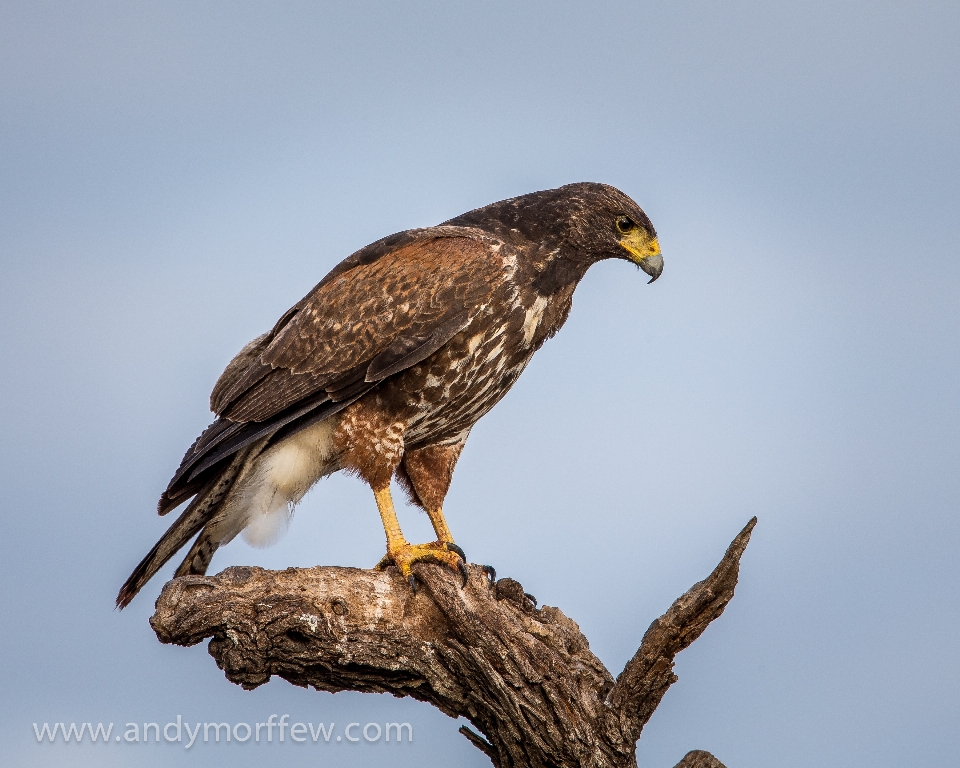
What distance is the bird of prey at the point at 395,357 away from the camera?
682 centimetres

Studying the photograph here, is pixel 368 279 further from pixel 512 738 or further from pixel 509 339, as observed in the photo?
pixel 512 738

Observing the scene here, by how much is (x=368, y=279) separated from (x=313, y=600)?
196 cm

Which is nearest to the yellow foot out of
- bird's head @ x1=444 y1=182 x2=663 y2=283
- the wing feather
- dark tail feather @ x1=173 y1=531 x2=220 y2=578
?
the wing feather

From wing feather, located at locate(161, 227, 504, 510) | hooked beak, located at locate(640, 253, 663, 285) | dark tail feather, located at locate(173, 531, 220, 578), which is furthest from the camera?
dark tail feather, located at locate(173, 531, 220, 578)

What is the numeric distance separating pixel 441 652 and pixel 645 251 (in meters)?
2.71

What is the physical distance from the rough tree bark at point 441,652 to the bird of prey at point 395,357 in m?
0.37

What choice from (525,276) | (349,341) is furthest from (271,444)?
(525,276)

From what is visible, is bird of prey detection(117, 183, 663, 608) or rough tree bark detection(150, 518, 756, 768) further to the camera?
bird of prey detection(117, 183, 663, 608)

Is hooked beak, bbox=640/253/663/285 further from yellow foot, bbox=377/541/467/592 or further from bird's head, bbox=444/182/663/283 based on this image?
yellow foot, bbox=377/541/467/592

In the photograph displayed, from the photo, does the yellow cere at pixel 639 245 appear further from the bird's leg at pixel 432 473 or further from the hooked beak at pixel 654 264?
the bird's leg at pixel 432 473

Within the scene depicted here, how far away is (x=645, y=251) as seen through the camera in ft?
23.2

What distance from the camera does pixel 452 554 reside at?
7035 millimetres

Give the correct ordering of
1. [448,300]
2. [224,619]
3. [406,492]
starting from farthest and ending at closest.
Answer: [406,492], [448,300], [224,619]

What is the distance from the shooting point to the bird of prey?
682cm
